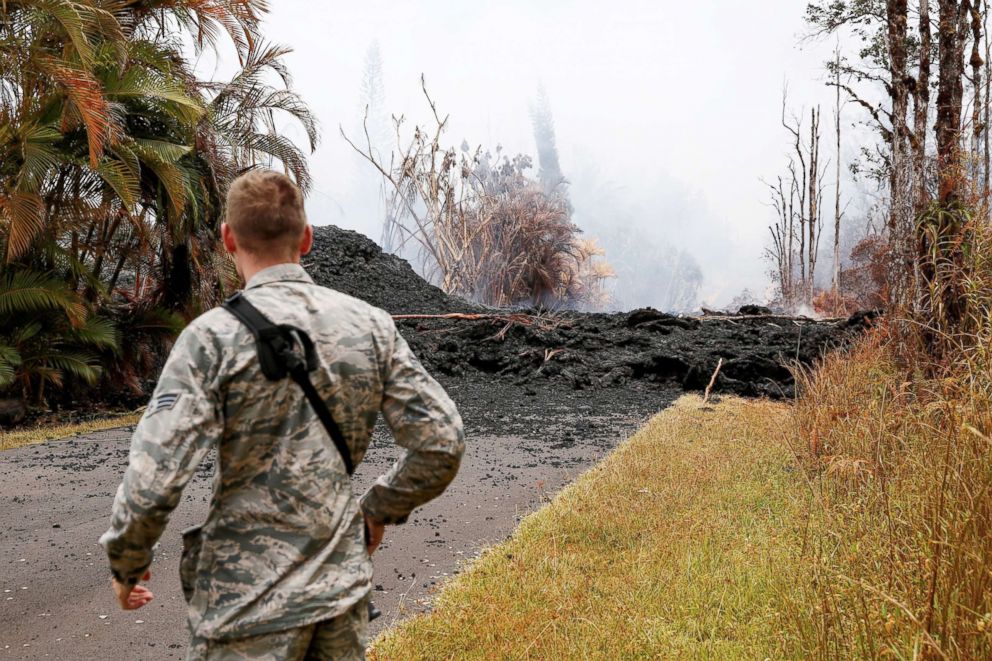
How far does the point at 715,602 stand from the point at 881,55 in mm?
22212

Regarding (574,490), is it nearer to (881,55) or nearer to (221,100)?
(221,100)

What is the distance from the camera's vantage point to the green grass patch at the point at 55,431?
9438 mm

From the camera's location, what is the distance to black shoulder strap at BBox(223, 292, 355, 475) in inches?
65.1

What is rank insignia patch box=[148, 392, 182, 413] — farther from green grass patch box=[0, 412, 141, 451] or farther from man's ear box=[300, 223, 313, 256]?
green grass patch box=[0, 412, 141, 451]

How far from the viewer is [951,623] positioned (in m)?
2.34

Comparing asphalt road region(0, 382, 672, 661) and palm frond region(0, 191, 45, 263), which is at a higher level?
palm frond region(0, 191, 45, 263)

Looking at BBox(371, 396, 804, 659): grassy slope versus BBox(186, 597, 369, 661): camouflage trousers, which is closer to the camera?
BBox(186, 597, 369, 661): camouflage trousers

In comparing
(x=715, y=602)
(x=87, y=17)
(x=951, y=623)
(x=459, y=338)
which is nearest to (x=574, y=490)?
(x=715, y=602)

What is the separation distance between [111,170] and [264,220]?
985cm

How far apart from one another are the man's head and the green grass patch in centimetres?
870

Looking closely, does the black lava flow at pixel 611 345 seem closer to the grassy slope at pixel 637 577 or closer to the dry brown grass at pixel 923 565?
the grassy slope at pixel 637 577

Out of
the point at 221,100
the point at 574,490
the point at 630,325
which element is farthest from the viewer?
the point at 630,325

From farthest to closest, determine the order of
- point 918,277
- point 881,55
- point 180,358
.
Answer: point 881,55 → point 918,277 → point 180,358

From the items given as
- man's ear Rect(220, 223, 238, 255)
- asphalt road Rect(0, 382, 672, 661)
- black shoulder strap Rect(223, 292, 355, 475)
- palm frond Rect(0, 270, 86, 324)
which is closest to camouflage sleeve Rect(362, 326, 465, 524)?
A: black shoulder strap Rect(223, 292, 355, 475)
